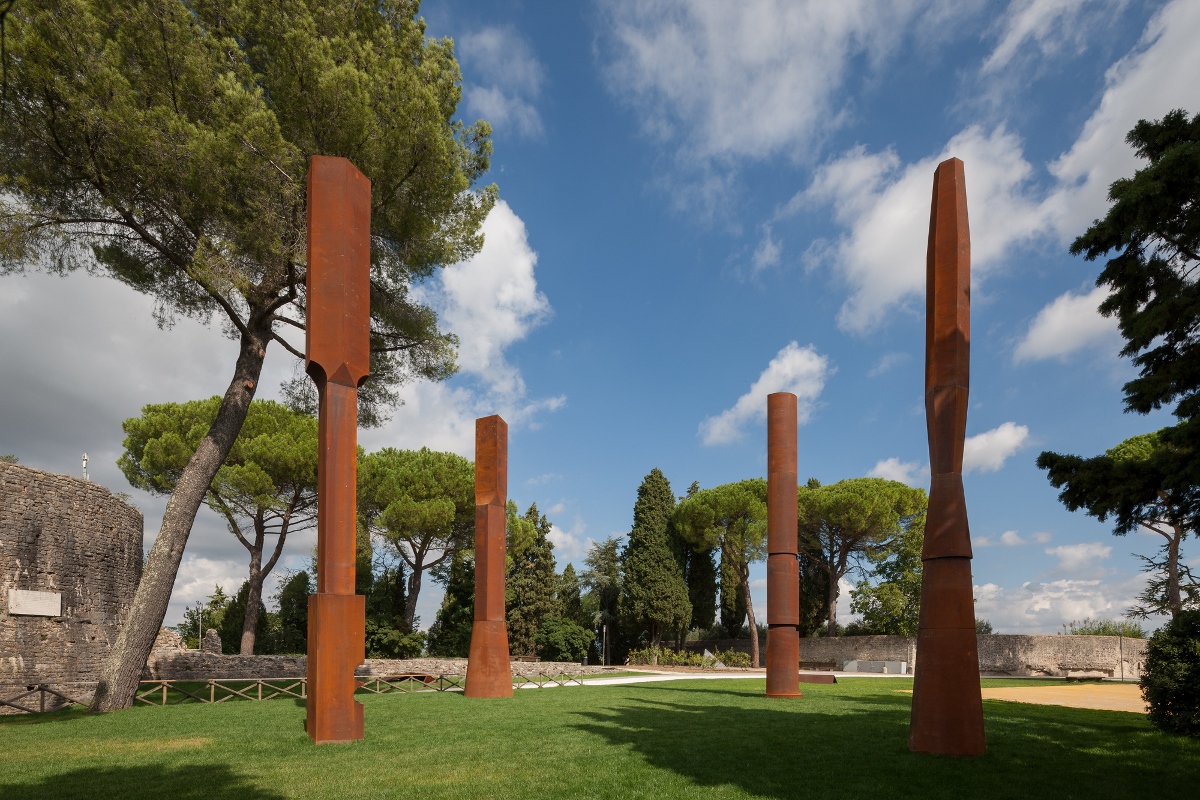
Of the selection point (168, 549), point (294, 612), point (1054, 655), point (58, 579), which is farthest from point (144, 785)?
point (1054, 655)

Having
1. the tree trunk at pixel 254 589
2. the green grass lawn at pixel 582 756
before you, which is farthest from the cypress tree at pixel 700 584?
the green grass lawn at pixel 582 756

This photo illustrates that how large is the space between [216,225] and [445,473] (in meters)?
16.2

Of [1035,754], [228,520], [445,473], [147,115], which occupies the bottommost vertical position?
[1035,754]

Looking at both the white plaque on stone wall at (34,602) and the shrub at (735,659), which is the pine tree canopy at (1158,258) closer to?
the white plaque on stone wall at (34,602)

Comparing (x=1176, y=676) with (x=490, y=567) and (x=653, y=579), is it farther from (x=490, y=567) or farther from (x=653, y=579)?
(x=653, y=579)

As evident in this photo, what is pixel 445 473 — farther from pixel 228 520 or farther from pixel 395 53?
pixel 395 53

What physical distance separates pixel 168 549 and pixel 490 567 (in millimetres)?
6088

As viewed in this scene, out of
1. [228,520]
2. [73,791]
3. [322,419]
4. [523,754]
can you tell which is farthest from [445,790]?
[228,520]

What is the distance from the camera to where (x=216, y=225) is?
1500cm

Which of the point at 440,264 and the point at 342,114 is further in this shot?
the point at 440,264

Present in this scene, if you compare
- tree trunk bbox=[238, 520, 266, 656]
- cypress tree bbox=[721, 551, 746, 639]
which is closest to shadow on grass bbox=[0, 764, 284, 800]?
tree trunk bbox=[238, 520, 266, 656]

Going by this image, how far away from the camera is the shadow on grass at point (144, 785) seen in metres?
6.34

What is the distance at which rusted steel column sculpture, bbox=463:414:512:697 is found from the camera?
1597cm

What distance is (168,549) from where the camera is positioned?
14.0 meters
